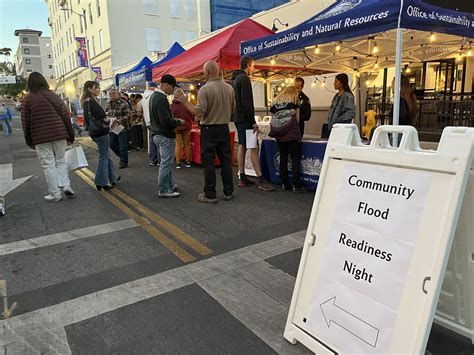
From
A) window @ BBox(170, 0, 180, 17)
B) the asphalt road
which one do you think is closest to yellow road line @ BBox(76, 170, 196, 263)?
the asphalt road

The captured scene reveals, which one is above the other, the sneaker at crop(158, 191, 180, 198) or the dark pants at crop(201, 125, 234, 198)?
the dark pants at crop(201, 125, 234, 198)

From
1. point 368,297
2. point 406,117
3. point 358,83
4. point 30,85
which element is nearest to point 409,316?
point 368,297

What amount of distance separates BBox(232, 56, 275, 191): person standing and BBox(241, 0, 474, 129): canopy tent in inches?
29.2

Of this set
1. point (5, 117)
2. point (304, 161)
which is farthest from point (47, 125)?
point (5, 117)

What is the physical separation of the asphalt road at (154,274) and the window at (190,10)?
3592 cm

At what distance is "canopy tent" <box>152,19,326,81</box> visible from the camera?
7.92 metres

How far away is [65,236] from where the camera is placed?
4.27 meters

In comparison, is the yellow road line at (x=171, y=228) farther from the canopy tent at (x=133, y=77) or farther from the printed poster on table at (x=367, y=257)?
the canopy tent at (x=133, y=77)

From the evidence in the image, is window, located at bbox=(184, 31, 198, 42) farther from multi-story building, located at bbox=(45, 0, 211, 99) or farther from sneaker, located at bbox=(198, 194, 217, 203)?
sneaker, located at bbox=(198, 194, 217, 203)

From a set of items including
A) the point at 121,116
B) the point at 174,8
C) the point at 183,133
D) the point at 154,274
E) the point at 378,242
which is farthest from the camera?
the point at 174,8

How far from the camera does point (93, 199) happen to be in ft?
19.5

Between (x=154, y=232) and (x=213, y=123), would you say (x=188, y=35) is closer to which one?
(x=213, y=123)

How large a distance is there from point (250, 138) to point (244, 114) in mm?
418

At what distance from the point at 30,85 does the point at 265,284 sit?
15.4ft
